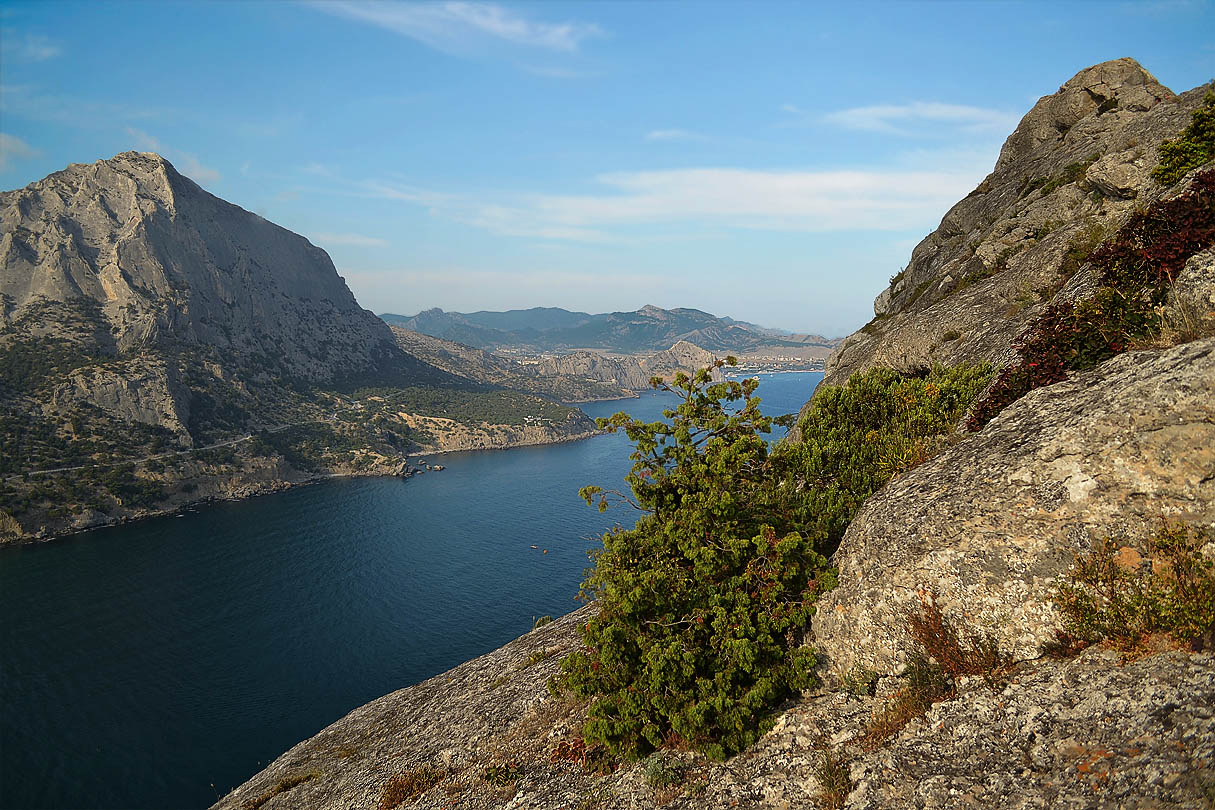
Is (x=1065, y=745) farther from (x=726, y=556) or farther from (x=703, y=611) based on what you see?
(x=726, y=556)

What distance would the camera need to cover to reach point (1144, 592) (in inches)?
371

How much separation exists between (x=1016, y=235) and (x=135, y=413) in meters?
216

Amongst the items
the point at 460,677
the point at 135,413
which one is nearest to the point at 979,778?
the point at 460,677

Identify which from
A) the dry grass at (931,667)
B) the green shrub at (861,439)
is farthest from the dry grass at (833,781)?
the green shrub at (861,439)

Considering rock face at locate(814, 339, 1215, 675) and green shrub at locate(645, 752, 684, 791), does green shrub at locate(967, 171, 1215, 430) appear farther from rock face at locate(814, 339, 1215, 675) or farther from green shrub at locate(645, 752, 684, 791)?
green shrub at locate(645, 752, 684, 791)

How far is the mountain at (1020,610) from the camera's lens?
892 centimetres

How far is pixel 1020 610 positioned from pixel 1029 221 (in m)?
26.7

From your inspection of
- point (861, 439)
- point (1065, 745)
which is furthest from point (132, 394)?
point (1065, 745)

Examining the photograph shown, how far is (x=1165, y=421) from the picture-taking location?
978cm

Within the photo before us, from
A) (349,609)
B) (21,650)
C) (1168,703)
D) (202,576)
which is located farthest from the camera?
(202,576)

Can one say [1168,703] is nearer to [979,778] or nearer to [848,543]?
[979,778]

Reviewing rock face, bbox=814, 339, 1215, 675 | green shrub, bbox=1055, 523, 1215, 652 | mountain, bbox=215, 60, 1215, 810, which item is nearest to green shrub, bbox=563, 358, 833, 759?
mountain, bbox=215, 60, 1215, 810

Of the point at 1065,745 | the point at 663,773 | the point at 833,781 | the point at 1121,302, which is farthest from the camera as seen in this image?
the point at 663,773

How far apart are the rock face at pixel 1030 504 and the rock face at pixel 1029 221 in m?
7.39
